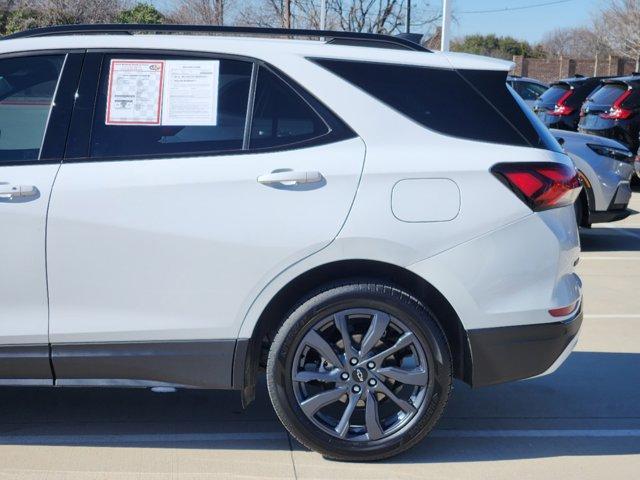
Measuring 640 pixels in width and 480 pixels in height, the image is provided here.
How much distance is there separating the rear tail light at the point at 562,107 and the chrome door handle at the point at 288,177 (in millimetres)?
14570

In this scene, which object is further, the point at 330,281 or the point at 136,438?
the point at 136,438

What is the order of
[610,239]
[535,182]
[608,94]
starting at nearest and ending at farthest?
[535,182] < [610,239] < [608,94]

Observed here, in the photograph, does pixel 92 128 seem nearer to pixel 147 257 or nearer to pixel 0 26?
pixel 147 257

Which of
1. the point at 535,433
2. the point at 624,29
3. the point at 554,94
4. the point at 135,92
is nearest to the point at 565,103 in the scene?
the point at 554,94

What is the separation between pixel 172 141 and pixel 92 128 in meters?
0.37

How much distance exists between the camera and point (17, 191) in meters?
4.16

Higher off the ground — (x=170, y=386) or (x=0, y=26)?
(x=0, y=26)

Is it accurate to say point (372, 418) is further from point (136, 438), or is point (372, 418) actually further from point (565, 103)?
point (565, 103)

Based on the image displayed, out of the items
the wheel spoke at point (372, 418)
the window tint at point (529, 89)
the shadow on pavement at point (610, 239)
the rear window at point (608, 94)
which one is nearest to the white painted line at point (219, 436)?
the wheel spoke at point (372, 418)

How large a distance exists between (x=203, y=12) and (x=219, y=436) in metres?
28.2

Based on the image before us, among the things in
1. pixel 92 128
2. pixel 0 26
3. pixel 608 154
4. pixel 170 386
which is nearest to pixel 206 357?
pixel 170 386

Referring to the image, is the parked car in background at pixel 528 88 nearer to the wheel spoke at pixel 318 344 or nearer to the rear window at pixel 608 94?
the rear window at pixel 608 94

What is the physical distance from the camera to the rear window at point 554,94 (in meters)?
18.3

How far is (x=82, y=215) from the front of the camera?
4148 millimetres
